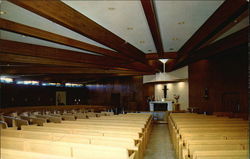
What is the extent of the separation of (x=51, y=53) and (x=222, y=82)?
9.11 m

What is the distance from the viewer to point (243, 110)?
9.27 meters

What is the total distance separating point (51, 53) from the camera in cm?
766

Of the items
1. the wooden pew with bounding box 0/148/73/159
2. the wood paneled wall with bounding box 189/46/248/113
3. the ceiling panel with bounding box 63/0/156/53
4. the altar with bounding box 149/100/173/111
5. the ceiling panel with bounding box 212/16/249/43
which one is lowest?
the altar with bounding box 149/100/173/111

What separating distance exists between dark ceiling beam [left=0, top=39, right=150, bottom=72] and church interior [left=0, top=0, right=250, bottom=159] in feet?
0.12

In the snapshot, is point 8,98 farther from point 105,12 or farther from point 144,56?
point 105,12

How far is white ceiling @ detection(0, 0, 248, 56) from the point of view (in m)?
4.14

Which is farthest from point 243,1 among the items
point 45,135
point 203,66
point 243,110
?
point 203,66

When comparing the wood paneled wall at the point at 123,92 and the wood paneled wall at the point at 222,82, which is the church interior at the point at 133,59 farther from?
the wood paneled wall at the point at 123,92

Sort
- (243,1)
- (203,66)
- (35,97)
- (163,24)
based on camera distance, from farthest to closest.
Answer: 1. (35,97)
2. (203,66)
3. (163,24)
4. (243,1)

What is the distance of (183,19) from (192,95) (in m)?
10.0

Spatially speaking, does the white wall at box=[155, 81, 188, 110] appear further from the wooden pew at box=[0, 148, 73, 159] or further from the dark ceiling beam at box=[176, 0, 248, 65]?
the wooden pew at box=[0, 148, 73, 159]

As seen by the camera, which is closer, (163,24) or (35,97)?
(163,24)

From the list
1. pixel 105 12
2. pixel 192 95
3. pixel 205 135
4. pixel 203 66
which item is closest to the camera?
pixel 205 135

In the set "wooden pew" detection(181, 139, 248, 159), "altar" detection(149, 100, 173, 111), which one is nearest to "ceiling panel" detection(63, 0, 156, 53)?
"wooden pew" detection(181, 139, 248, 159)
